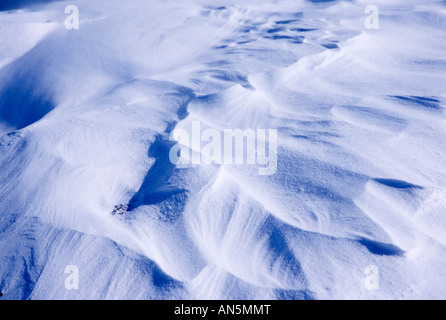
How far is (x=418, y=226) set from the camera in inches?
43.9

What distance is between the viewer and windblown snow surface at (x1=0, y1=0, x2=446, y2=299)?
1051 millimetres

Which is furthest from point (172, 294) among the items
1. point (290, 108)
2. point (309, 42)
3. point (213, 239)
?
point (309, 42)

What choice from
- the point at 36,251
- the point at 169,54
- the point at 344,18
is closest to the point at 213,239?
the point at 36,251

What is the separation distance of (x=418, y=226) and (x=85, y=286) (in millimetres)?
1066

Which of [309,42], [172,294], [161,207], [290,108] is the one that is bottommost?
[172,294]

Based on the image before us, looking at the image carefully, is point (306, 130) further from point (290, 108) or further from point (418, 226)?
point (418, 226)

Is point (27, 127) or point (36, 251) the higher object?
point (27, 127)

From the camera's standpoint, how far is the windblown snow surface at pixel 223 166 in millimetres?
1051

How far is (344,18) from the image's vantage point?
2512 millimetres

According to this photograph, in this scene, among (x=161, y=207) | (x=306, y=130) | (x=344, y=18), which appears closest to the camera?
(x=161, y=207)

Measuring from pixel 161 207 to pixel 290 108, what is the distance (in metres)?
0.80

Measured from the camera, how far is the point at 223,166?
1.36m

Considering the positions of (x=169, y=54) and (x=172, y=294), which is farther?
(x=169, y=54)

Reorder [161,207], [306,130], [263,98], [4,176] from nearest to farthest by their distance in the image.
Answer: [161,207]
[4,176]
[306,130]
[263,98]
